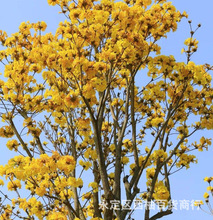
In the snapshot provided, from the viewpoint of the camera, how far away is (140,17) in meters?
5.41

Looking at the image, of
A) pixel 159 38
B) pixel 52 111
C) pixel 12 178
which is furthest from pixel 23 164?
pixel 159 38

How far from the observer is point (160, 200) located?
18.6 feet

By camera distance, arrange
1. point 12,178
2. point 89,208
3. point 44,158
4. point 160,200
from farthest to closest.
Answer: point 89,208
point 160,200
point 12,178
point 44,158

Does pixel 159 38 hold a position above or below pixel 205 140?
above

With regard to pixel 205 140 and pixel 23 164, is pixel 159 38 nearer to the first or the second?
pixel 205 140

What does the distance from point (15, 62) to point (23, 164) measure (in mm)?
2027

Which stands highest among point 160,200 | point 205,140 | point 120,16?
point 120,16

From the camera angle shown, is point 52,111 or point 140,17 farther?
point 52,111

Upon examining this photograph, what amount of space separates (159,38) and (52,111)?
2231 millimetres

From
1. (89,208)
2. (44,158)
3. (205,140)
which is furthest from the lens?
(89,208)

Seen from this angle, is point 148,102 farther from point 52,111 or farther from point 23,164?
point 23,164

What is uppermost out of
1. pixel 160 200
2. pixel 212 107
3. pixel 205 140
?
pixel 212 107

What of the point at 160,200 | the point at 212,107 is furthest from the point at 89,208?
the point at 212,107

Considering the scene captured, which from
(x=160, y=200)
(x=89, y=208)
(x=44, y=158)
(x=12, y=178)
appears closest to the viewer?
(x=44, y=158)
